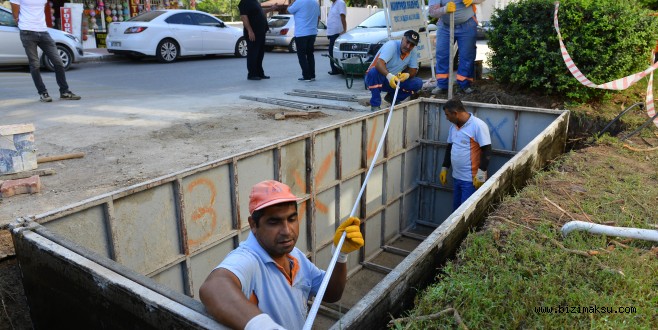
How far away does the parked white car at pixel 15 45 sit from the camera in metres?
12.9

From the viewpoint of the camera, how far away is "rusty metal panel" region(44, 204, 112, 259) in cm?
351

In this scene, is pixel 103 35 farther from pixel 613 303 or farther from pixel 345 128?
pixel 613 303

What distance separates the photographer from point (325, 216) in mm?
6488

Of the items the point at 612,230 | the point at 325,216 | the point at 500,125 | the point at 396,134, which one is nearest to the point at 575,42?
the point at 500,125

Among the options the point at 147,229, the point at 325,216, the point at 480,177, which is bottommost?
the point at 325,216

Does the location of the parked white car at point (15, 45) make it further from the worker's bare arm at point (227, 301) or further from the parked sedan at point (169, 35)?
the worker's bare arm at point (227, 301)

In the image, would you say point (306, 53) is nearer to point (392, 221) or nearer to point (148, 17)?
point (392, 221)

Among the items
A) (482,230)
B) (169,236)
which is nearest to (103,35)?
(169,236)

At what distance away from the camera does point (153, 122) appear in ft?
26.7

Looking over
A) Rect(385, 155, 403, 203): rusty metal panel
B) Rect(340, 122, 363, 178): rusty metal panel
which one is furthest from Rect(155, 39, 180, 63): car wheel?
Rect(340, 122, 363, 178): rusty metal panel

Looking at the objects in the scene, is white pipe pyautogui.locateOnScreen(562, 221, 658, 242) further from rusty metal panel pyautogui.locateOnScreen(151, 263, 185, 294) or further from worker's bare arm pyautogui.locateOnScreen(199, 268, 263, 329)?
rusty metal panel pyautogui.locateOnScreen(151, 263, 185, 294)

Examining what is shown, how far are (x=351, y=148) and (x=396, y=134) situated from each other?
130 cm

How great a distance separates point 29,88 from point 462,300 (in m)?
10.8

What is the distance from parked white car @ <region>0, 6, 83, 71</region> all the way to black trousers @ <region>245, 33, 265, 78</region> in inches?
193
